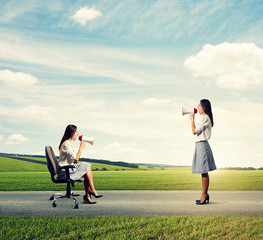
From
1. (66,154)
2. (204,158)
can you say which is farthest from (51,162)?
(204,158)

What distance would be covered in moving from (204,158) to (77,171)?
126 inches

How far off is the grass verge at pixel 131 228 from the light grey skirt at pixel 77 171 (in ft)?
5.73

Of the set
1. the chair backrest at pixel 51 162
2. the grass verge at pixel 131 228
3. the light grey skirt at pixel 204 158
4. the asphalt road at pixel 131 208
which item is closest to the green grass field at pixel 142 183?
the asphalt road at pixel 131 208

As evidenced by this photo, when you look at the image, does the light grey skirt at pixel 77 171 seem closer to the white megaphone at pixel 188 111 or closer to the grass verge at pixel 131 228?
the grass verge at pixel 131 228

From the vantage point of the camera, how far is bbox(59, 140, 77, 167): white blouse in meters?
7.64

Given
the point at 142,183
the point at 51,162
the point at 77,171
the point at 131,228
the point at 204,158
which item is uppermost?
the point at 204,158

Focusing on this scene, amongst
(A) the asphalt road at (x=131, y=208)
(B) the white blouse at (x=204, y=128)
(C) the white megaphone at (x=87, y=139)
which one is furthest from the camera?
(C) the white megaphone at (x=87, y=139)

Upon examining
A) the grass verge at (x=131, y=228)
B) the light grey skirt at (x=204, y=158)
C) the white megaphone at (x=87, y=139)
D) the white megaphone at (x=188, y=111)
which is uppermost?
the white megaphone at (x=188, y=111)

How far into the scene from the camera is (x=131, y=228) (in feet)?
17.6

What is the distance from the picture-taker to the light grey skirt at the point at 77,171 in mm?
7777

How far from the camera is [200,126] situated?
720 cm

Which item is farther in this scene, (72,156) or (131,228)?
(72,156)

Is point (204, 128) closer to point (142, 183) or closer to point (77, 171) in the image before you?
point (77, 171)

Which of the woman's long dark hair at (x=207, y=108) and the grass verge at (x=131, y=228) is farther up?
the woman's long dark hair at (x=207, y=108)
